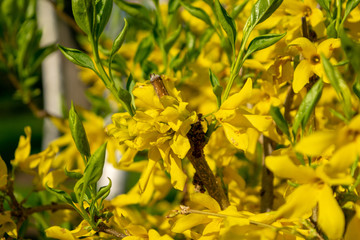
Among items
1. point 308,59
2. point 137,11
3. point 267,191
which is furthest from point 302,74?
point 137,11

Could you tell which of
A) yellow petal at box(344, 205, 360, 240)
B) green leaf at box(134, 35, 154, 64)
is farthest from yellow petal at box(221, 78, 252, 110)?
green leaf at box(134, 35, 154, 64)

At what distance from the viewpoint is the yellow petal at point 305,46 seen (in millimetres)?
692

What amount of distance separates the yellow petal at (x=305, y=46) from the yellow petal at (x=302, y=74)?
0.05 ft

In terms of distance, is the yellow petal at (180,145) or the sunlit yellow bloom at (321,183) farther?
the yellow petal at (180,145)

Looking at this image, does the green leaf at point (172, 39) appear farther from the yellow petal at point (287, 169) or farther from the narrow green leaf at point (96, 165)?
the yellow petal at point (287, 169)

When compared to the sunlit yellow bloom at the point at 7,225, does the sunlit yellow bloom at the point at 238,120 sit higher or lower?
higher

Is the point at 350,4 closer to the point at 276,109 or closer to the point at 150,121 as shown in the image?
the point at 276,109

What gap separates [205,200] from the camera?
0.66 m

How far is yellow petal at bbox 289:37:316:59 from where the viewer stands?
692 mm

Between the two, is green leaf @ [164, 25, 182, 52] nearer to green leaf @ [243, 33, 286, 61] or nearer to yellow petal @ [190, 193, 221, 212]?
green leaf @ [243, 33, 286, 61]

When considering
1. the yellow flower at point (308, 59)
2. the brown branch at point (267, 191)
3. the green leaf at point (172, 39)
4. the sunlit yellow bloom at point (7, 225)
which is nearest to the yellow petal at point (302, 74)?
the yellow flower at point (308, 59)

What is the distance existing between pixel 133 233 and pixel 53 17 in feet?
6.09

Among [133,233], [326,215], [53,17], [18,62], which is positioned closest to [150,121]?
[133,233]

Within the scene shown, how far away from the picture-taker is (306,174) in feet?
1.74
